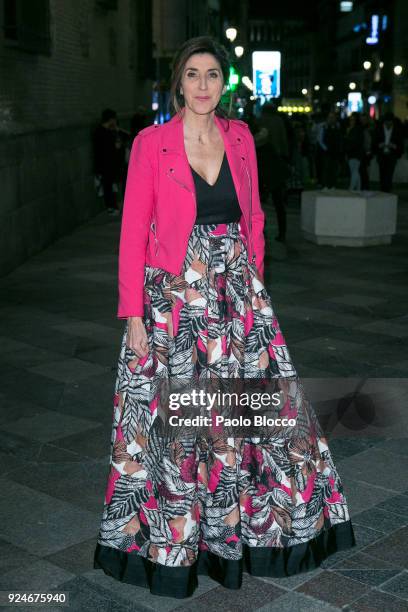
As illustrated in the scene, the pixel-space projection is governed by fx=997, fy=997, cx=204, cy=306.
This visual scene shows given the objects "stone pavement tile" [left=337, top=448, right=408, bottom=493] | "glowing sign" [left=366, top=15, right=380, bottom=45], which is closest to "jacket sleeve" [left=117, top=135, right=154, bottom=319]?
"stone pavement tile" [left=337, top=448, right=408, bottom=493]

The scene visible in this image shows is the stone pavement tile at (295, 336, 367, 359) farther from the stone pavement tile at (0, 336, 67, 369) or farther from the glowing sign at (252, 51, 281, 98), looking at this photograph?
the glowing sign at (252, 51, 281, 98)

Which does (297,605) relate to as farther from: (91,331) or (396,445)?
(91,331)

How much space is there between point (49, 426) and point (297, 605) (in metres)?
2.53

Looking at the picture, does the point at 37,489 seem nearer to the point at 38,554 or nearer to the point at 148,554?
the point at 38,554

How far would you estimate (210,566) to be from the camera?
3.84 metres

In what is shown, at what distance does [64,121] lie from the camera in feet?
49.8

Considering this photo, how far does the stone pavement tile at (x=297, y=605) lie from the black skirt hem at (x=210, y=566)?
16 cm

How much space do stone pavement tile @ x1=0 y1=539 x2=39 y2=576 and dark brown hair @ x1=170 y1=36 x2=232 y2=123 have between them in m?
1.88

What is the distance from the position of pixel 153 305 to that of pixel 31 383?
3.15 meters

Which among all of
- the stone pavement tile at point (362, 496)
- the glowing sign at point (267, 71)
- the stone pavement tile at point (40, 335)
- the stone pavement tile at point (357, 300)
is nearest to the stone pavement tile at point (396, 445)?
the stone pavement tile at point (362, 496)

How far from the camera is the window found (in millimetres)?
11980

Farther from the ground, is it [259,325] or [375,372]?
[259,325]

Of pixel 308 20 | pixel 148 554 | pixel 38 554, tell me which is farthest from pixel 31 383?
pixel 308 20

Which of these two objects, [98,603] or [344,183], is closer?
[98,603]
